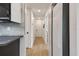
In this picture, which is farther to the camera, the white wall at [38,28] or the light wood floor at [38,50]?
the white wall at [38,28]

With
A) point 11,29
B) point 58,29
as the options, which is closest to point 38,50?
point 11,29

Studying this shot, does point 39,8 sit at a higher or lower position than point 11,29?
higher

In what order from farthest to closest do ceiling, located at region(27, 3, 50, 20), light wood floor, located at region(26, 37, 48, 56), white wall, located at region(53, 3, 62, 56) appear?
ceiling, located at region(27, 3, 50, 20) → light wood floor, located at region(26, 37, 48, 56) → white wall, located at region(53, 3, 62, 56)

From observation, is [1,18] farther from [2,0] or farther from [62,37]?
[2,0]

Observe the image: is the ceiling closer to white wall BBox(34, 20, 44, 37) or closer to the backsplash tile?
white wall BBox(34, 20, 44, 37)

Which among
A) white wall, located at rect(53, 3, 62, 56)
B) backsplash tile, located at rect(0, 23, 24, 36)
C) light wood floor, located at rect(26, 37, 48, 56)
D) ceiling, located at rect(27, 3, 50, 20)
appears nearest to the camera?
white wall, located at rect(53, 3, 62, 56)

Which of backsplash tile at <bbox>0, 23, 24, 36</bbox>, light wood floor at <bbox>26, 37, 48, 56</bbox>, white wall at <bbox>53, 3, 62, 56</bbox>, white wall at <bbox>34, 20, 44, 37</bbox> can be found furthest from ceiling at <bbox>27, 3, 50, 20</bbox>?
white wall at <bbox>53, 3, 62, 56</bbox>

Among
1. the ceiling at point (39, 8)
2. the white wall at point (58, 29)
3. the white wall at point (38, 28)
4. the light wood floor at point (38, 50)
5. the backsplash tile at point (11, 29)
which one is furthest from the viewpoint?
the white wall at point (38, 28)

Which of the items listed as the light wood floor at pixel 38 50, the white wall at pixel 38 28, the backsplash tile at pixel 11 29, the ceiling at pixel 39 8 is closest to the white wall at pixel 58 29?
the backsplash tile at pixel 11 29

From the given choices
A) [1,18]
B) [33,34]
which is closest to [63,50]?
[1,18]

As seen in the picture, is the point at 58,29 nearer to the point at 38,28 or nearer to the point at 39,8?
the point at 38,28

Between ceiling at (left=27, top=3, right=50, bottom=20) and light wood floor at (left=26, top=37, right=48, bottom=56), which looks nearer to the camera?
light wood floor at (left=26, top=37, right=48, bottom=56)

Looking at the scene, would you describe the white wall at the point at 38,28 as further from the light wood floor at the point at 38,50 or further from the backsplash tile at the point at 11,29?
the backsplash tile at the point at 11,29

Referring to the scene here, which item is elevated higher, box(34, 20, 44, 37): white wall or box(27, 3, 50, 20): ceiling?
box(27, 3, 50, 20): ceiling
